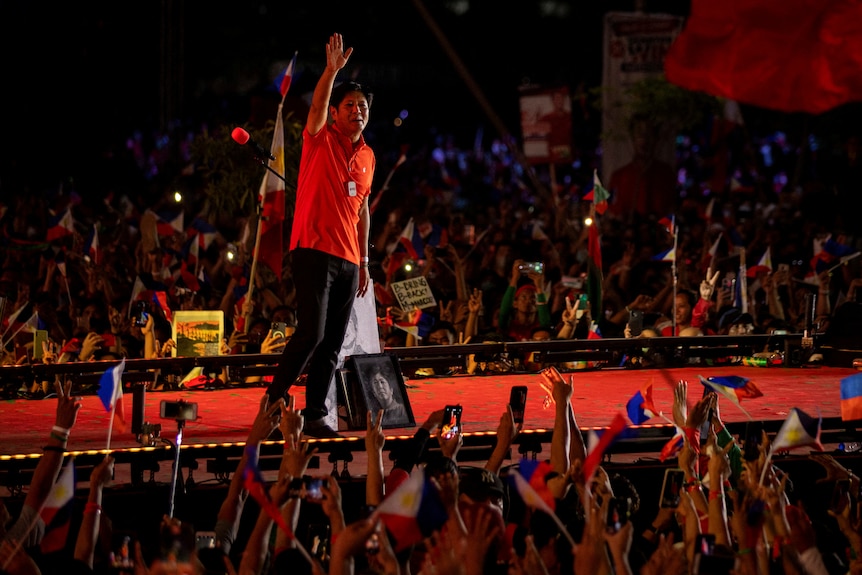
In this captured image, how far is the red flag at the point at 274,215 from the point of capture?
9.96 m

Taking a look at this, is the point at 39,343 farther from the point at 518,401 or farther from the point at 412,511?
the point at 412,511

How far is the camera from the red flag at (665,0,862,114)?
14.1m

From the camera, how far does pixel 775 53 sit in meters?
14.6

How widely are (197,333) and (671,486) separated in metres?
3.98

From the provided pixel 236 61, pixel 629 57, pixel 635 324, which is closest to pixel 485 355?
pixel 635 324

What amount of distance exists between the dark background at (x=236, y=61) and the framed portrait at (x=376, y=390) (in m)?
10.5

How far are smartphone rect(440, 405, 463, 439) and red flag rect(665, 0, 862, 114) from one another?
29.6 ft

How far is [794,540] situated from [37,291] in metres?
9.99

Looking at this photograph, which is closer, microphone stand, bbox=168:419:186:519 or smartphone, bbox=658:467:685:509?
microphone stand, bbox=168:419:186:519

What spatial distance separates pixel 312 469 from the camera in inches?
292

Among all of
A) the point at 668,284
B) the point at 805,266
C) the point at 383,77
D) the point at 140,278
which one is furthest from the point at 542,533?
the point at 383,77

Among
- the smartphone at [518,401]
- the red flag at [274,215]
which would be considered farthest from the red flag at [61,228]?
the smartphone at [518,401]

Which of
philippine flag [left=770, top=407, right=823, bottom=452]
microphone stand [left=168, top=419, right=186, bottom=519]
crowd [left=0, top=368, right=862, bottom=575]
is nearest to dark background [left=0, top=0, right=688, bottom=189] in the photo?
microphone stand [left=168, top=419, right=186, bottom=519]

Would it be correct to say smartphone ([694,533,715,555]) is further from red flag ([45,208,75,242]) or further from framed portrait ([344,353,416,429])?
red flag ([45,208,75,242])
